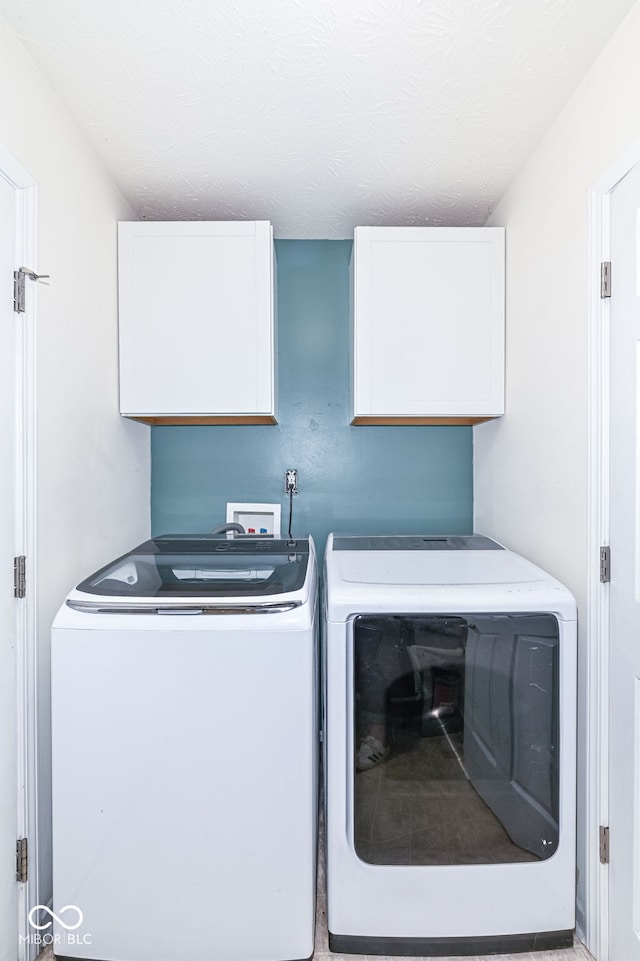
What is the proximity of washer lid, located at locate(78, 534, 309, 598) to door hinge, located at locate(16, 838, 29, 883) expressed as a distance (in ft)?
2.29

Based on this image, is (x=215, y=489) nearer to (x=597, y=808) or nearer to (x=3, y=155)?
(x=3, y=155)

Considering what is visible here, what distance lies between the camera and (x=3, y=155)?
1220 mm

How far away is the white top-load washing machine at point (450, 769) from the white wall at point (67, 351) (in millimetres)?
853

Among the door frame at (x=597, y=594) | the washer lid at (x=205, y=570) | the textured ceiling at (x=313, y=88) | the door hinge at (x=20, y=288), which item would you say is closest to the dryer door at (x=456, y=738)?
the door frame at (x=597, y=594)

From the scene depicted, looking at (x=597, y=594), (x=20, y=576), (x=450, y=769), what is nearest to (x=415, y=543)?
(x=597, y=594)

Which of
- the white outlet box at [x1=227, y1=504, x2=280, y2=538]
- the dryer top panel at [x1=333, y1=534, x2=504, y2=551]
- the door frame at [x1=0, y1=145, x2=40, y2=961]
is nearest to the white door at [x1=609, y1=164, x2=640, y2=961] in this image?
the dryer top panel at [x1=333, y1=534, x2=504, y2=551]

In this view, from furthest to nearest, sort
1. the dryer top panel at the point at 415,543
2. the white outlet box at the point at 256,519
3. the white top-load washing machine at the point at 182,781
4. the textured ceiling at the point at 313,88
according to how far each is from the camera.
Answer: the white outlet box at the point at 256,519 → the dryer top panel at the point at 415,543 → the white top-load washing machine at the point at 182,781 → the textured ceiling at the point at 313,88

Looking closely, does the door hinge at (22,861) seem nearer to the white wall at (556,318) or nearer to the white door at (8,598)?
the white door at (8,598)

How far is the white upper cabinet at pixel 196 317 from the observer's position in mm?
1912

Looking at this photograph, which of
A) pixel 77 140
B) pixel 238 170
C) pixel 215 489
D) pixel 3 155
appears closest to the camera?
pixel 3 155

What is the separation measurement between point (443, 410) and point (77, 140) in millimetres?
1576

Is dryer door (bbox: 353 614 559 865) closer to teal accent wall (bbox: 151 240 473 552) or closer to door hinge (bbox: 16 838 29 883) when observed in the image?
door hinge (bbox: 16 838 29 883)

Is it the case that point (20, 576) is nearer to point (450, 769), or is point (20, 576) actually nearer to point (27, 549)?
point (27, 549)

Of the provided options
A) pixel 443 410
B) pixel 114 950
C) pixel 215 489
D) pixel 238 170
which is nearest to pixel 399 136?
pixel 238 170
